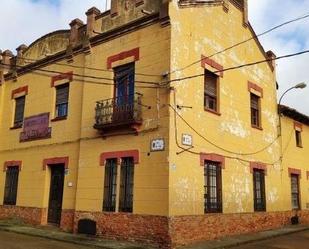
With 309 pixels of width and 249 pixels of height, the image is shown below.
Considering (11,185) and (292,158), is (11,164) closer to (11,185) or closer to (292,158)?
(11,185)

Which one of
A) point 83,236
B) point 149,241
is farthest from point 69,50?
point 149,241

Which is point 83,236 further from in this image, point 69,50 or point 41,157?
point 69,50

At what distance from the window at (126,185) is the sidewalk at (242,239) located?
265cm

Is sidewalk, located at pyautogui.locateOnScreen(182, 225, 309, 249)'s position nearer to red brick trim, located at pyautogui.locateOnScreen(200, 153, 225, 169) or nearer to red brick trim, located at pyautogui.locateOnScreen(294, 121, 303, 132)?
red brick trim, located at pyautogui.locateOnScreen(200, 153, 225, 169)

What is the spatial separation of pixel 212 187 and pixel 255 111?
5624 mm

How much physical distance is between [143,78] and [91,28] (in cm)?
412

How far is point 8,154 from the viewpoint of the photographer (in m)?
21.2

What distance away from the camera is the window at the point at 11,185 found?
20.3 m

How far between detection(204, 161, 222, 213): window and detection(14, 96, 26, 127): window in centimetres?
1028

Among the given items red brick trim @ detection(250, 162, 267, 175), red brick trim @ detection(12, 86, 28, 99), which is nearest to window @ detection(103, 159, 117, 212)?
red brick trim @ detection(250, 162, 267, 175)

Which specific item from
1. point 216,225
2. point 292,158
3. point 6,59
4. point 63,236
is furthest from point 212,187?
point 6,59

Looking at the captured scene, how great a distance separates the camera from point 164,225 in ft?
43.1

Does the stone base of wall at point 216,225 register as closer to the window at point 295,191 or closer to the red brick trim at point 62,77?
the window at point 295,191

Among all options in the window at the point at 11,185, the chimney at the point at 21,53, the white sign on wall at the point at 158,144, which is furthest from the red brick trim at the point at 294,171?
the chimney at the point at 21,53
